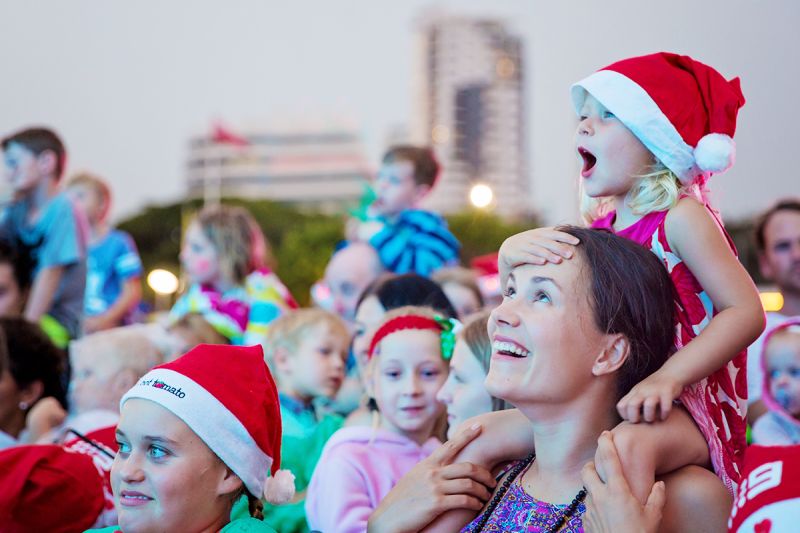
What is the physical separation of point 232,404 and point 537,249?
900 mm

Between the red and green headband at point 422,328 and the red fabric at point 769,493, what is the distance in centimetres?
174

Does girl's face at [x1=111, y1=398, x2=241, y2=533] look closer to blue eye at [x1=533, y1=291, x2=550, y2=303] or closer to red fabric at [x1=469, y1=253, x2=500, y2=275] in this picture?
blue eye at [x1=533, y1=291, x2=550, y2=303]

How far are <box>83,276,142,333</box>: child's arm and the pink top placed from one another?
12.5ft

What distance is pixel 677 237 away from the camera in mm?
2715

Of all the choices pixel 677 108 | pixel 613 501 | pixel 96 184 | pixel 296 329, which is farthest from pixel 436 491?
pixel 96 184

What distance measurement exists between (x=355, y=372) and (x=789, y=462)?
10.6ft

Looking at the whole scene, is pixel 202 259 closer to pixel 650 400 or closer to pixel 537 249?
pixel 537 249

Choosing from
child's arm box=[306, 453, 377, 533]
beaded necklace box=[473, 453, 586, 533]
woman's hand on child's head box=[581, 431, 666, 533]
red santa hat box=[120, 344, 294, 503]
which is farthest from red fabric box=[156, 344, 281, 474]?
woman's hand on child's head box=[581, 431, 666, 533]

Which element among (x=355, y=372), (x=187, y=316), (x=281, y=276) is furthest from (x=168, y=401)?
(x=281, y=276)

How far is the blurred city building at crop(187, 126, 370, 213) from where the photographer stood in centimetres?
8862

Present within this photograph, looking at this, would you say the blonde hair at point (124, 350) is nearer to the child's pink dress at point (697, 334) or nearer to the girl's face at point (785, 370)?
the child's pink dress at point (697, 334)

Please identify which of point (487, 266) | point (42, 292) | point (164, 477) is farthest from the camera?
point (487, 266)

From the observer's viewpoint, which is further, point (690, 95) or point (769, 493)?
point (690, 95)

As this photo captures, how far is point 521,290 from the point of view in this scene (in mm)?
2457
